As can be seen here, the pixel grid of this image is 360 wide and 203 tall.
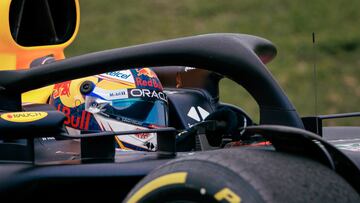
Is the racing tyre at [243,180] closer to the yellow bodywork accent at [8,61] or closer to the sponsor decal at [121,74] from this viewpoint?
the sponsor decal at [121,74]

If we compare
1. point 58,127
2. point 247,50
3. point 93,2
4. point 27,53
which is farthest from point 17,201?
point 93,2

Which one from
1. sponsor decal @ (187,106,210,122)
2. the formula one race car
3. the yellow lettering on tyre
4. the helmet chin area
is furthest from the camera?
sponsor decal @ (187,106,210,122)

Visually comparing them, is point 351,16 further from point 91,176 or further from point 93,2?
point 91,176

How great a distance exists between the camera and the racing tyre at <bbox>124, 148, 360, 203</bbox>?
326 cm

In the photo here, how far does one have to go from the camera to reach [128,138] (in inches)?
183

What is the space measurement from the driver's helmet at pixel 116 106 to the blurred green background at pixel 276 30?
353 inches

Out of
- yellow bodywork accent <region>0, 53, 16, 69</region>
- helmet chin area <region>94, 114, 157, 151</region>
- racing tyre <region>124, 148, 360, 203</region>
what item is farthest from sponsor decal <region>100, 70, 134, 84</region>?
racing tyre <region>124, 148, 360, 203</region>

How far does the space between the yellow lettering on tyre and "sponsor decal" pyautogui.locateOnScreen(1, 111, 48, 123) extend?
3.44ft

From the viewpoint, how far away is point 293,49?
53.3ft

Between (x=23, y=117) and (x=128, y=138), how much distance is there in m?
0.71

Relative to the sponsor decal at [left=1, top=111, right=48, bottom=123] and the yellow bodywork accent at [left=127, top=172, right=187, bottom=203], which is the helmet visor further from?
the yellow bodywork accent at [left=127, top=172, right=187, bottom=203]

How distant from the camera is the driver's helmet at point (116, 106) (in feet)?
15.2

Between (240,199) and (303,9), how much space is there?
49.9 ft

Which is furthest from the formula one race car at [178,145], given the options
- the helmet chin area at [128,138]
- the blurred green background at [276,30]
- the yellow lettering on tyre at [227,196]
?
the blurred green background at [276,30]
